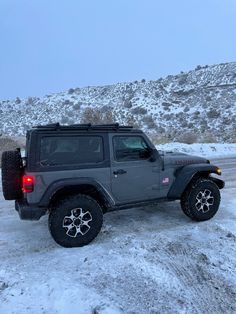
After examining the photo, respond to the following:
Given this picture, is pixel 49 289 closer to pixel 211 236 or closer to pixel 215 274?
pixel 215 274

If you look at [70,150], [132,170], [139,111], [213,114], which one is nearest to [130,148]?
[132,170]

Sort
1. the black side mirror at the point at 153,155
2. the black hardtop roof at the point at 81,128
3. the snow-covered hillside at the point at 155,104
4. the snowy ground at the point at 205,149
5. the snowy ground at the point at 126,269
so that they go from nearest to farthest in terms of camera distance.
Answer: the snowy ground at the point at 126,269
the black hardtop roof at the point at 81,128
the black side mirror at the point at 153,155
the snowy ground at the point at 205,149
the snow-covered hillside at the point at 155,104

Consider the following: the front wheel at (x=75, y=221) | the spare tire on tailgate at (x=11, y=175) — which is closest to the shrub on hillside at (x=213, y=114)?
the front wheel at (x=75, y=221)

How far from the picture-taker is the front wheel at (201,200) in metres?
6.16

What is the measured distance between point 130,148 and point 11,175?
200cm

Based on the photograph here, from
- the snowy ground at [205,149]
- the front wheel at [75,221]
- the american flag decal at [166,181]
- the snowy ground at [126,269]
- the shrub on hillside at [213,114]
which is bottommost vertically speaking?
the snowy ground at [126,269]

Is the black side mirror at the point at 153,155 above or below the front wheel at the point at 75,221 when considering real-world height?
above

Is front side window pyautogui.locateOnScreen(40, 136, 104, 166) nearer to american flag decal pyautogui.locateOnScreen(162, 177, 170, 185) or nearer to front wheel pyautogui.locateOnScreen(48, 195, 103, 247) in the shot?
front wheel pyautogui.locateOnScreen(48, 195, 103, 247)

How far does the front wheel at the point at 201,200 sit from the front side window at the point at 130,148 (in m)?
1.07

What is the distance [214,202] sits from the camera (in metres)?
6.36

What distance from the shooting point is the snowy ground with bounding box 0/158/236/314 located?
378 cm

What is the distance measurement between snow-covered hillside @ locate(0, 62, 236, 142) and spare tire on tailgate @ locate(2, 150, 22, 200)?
29542 mm

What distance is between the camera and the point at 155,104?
46125mm

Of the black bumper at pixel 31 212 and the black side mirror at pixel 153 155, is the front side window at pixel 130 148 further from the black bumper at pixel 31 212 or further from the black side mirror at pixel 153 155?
the black bumper at pixel 31 212
